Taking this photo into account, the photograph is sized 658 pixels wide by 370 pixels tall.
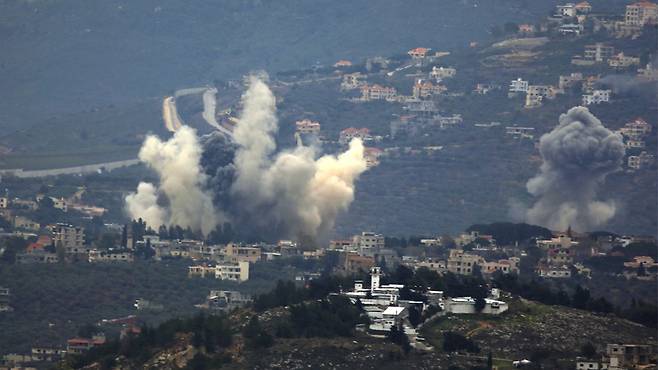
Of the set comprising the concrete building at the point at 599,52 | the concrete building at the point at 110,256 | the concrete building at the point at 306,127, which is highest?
the concrete building at the point at 599,52

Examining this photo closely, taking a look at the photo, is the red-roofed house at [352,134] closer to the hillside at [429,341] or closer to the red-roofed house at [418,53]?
the red-roofed house at [418,53]

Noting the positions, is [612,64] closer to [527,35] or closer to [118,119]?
[527,35]

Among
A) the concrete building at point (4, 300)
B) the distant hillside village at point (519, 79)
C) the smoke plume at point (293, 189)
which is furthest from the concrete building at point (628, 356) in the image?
the distant hillside village at point (519, 79)

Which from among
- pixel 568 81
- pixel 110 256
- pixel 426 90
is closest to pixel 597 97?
pixel 568 81

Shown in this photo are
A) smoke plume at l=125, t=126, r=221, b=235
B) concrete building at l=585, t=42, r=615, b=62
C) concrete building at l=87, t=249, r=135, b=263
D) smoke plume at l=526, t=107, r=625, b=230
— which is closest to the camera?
concrete building at l=87, t=249, r=135, b=263

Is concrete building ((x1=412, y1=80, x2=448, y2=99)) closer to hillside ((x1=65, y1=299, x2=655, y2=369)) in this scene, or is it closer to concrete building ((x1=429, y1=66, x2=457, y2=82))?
concrete building ((x1=429, y1=66, x2=457, y2=82))

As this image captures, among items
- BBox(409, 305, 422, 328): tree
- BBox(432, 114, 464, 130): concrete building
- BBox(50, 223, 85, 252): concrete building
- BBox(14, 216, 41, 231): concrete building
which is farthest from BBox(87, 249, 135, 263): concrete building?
BBox(432, 114, 464, 130): concrete building
